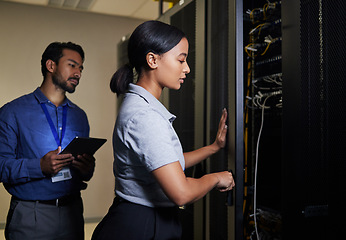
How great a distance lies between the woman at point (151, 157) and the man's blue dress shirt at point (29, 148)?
0.71 m

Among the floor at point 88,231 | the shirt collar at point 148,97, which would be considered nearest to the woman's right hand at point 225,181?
the shirt collar at point 148,97

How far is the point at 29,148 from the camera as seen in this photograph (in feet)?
6.02

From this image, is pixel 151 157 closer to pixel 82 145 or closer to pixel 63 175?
pixel 82 145

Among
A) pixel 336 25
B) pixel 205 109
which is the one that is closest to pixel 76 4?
pixel 205 109

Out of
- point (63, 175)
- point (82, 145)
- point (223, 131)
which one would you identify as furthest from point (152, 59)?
point (63, 175)

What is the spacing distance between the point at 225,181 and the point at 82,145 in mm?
828

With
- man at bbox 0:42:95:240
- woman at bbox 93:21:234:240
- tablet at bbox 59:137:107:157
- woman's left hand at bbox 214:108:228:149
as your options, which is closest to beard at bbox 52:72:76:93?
man at bbox 0:42:95:240

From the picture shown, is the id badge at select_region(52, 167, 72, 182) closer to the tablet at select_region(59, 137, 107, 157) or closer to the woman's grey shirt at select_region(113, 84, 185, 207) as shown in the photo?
the tablet at select_region(59, 137, 107, 157)

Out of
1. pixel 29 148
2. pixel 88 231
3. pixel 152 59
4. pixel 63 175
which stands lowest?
pixel 88 231

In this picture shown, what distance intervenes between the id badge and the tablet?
0.31 feet

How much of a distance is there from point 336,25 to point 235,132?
0.60 m

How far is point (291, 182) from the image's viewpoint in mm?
1337

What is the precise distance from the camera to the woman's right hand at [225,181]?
3.91 feet

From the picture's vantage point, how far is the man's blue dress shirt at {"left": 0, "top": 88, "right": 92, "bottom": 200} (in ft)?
5.71
